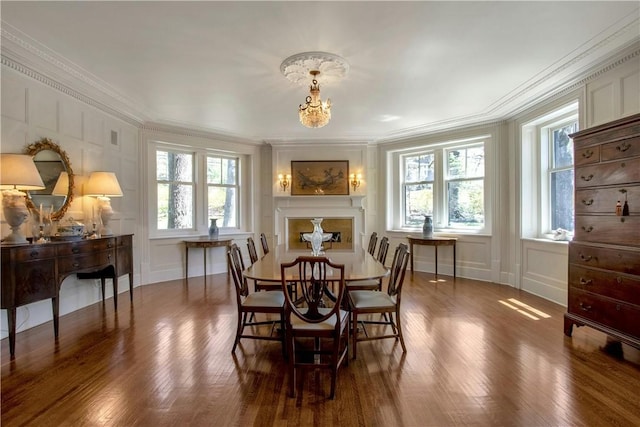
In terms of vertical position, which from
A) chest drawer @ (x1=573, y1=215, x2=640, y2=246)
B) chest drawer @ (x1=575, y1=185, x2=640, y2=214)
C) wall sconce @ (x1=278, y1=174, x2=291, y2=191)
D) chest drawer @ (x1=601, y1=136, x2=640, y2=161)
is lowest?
chest drawer @ (x1=573, y1=215, x2=640, y2=246)

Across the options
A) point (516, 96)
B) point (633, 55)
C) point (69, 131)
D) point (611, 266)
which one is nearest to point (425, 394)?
point (611, 266)

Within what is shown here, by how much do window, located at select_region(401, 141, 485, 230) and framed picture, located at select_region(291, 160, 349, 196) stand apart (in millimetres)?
1245

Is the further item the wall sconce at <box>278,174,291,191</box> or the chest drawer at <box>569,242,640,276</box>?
the wall sconce at <box>278,174,291,191</box>

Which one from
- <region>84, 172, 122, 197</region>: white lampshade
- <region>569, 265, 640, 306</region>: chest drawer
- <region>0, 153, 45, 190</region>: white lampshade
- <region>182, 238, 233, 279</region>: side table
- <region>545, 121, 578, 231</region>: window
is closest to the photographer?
<region>569, 265, 640, 306</region>: chest drawer

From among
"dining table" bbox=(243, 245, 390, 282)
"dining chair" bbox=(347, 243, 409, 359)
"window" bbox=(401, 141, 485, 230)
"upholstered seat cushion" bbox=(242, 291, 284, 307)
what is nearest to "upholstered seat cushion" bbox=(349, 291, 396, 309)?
"dining chair" bbox=(347, 243, 409, 359)

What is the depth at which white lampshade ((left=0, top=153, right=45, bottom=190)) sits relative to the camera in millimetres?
2893

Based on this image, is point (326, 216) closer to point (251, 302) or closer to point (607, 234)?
point (251, 302)

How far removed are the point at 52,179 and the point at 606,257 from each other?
5368 millimetres

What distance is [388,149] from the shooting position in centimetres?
693

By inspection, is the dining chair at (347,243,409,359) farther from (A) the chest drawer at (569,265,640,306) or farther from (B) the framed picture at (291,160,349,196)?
(B) the framed picture at (291,160,349,196)

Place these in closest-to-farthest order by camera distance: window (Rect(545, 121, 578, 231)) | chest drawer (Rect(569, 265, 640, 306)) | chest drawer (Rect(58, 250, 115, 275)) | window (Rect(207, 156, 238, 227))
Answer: chest drawer (Rect(569, 265, 640, 306)) → chest drawer (Rect(58, 250, 115, 275)) → window (Rect(545, 121, 578, 231)) → window (Rect(207, 156, 238, 227))

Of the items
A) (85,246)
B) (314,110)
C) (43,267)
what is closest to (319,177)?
(314,110)

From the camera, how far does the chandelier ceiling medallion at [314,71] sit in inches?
129

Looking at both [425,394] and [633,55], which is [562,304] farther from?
[425,394]
